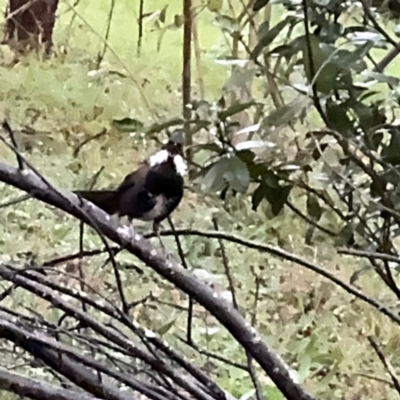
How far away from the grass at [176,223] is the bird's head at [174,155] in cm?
31

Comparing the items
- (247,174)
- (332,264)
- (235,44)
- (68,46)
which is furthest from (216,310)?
(68,46)

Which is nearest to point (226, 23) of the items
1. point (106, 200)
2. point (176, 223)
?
point (106, 200)

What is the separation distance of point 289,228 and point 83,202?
1.80 m

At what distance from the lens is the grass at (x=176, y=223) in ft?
6.07

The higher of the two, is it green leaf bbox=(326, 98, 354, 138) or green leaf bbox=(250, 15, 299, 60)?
green leaf bbox=(250, 15, 299, 60)

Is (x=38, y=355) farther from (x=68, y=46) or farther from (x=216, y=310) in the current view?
(x=68, y=46)

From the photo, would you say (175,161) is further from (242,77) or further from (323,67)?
(323,67)

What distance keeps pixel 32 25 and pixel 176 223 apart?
166 centimetres

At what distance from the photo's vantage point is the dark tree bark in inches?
136

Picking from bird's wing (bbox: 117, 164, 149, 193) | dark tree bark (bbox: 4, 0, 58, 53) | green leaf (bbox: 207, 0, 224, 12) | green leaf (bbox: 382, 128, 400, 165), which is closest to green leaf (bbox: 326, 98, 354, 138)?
green leaf (bbox: 382, 128, 400, 165)

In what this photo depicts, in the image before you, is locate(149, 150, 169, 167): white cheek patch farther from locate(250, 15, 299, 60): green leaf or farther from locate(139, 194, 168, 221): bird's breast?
locate(250, 15, 299, 60): green leaf

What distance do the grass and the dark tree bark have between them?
85 millimetres

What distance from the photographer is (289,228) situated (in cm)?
244

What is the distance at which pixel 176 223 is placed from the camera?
2.42 meters
